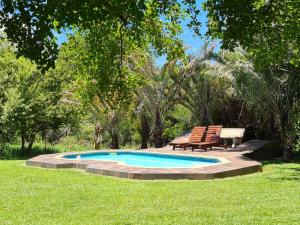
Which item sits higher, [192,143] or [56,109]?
[56,109]

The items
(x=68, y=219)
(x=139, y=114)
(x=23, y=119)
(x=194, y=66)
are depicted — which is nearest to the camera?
(x=68, y=219)

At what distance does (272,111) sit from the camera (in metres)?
19.5

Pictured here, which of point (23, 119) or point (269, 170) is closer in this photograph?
point (269, 170)

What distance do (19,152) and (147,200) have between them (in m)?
16.1

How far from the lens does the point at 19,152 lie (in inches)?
951

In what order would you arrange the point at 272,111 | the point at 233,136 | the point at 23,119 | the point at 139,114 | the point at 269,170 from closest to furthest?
the point at 269,170
the point at 272,111
the point at 233,136
the point at 23,119
the point at 139,114

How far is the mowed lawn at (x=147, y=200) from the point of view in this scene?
25.6ft

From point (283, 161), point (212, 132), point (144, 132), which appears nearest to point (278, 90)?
point (283, 161)

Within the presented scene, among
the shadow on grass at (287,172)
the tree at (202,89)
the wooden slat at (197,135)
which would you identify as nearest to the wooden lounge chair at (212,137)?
the wooden slat at (197,135)

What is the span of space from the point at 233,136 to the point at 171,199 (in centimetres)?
1176

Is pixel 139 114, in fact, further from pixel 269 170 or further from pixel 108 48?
pixel 108 48

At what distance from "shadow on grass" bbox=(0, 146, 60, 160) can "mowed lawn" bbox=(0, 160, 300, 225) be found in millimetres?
9264

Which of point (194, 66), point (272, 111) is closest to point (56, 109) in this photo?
point (194, 66)

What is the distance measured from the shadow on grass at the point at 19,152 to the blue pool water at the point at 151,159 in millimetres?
3964
